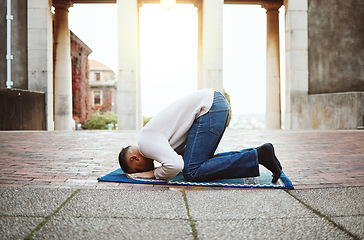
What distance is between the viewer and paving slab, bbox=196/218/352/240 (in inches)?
70.7

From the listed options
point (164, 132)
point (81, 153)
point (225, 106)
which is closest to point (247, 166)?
point (225, 106)

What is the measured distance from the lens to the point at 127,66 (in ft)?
45.4

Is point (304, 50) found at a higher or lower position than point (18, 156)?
higher

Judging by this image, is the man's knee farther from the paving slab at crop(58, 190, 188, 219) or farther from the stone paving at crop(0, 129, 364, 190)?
the paving slab at crop(58, 190, 188, 219)

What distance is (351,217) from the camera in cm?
207

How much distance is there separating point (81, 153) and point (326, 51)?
1181 cm

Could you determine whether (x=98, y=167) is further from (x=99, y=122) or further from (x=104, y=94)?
(x=104, y=94)

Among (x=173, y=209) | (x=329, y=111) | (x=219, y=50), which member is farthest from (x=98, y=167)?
(x=219, y=50)

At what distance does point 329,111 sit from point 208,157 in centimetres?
1015

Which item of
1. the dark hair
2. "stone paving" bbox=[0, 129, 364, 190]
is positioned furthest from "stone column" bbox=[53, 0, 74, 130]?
the dark hair

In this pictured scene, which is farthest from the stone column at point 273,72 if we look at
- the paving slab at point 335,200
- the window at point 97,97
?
the window at point 97,97

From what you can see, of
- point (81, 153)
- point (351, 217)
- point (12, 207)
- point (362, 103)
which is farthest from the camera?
point (362, 103)

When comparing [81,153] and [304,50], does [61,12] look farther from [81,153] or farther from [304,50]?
[81,153]

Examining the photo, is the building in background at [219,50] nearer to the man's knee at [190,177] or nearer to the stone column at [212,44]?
the stone column at [212,44]
